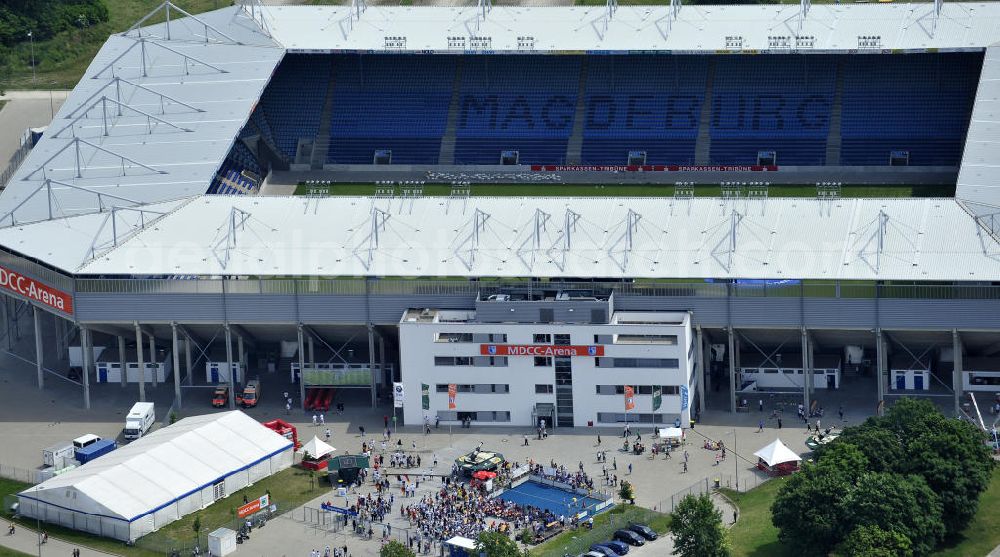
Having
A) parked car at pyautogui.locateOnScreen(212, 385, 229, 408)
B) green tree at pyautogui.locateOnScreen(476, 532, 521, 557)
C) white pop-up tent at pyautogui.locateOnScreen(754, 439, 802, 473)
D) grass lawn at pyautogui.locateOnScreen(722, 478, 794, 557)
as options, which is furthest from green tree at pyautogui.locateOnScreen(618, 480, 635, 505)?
parked car at pyautogui.locateOnScreen(212, 385, 229, 408)

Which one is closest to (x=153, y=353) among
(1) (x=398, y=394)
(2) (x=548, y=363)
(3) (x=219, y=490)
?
(1) (x=398, y=394)

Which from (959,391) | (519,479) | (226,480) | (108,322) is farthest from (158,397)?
(959,391)

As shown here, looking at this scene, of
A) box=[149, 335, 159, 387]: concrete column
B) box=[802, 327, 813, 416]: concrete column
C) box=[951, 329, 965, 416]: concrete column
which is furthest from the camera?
box=[149, 335, 159, 387]: concrete column

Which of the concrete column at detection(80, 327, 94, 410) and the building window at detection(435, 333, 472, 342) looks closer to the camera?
the building window at detection(435, 333, 472, 342)

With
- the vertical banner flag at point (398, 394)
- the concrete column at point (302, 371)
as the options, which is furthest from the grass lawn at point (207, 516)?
the concrete column at point (302, 371)

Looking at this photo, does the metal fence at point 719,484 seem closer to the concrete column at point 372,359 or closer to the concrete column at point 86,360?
the concrete column at point 372,359

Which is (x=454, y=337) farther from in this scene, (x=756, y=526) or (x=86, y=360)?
(x=756, y=526)

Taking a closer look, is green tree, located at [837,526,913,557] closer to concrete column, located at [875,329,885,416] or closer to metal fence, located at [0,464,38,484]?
concrete column, located at [875,329,885,416]

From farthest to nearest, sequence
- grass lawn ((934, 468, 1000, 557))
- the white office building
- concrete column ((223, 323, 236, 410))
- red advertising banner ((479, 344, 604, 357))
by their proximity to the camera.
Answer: concrete column ((223, 323, 236, 410)) → red advertising banner ((479, 344, 604, 357)) → the white office building → grass lawn ((934, 468, 1000, 557))
